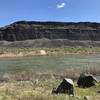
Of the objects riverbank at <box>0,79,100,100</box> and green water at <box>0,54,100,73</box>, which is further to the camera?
green water at <box>0,54,100,73</box>

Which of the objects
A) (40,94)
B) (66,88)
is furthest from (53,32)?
(40,94)

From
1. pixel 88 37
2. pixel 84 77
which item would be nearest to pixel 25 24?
pixel 88 37

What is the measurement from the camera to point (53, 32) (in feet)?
581

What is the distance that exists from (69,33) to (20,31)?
1040 inches

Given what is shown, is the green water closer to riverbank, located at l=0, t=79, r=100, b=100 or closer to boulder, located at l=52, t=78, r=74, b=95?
riverbank, located at l=0, t=79, r=100, b=100

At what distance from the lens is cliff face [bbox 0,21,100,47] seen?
564ft

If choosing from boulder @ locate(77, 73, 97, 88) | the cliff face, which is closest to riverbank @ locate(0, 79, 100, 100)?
boulder @ locate(77, 73, 97, 88)

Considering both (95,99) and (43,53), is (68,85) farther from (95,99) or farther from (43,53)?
(43,53)

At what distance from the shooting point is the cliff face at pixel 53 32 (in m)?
172

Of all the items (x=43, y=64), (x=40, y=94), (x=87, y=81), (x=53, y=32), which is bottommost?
(x=53, y=32)

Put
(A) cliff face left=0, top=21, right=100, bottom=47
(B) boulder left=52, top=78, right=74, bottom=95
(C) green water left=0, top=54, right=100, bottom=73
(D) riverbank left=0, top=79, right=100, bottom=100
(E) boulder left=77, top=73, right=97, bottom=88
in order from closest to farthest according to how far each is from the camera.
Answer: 1. (D) riverbank left=0, top=79, right=100, bottom=100
2. (B) boulder left=52, top=78, right=74, bottom=95
3. (E) boulder left=77, top=73, right=97, bottom=88
4. (C) green water left=0, top=54, right=100, bottom=73
5. (A) cliff face left=0, top=21, right=100, bottom=47

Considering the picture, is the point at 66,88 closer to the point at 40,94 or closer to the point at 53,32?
the point at 40,94

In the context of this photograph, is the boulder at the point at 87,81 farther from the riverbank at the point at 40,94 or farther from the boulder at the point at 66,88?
the boulder at the point at 66,88

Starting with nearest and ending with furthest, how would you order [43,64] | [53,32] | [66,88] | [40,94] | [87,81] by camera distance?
[40,94] → [66,88] → [87,81] → [43,64] → [53,32]
